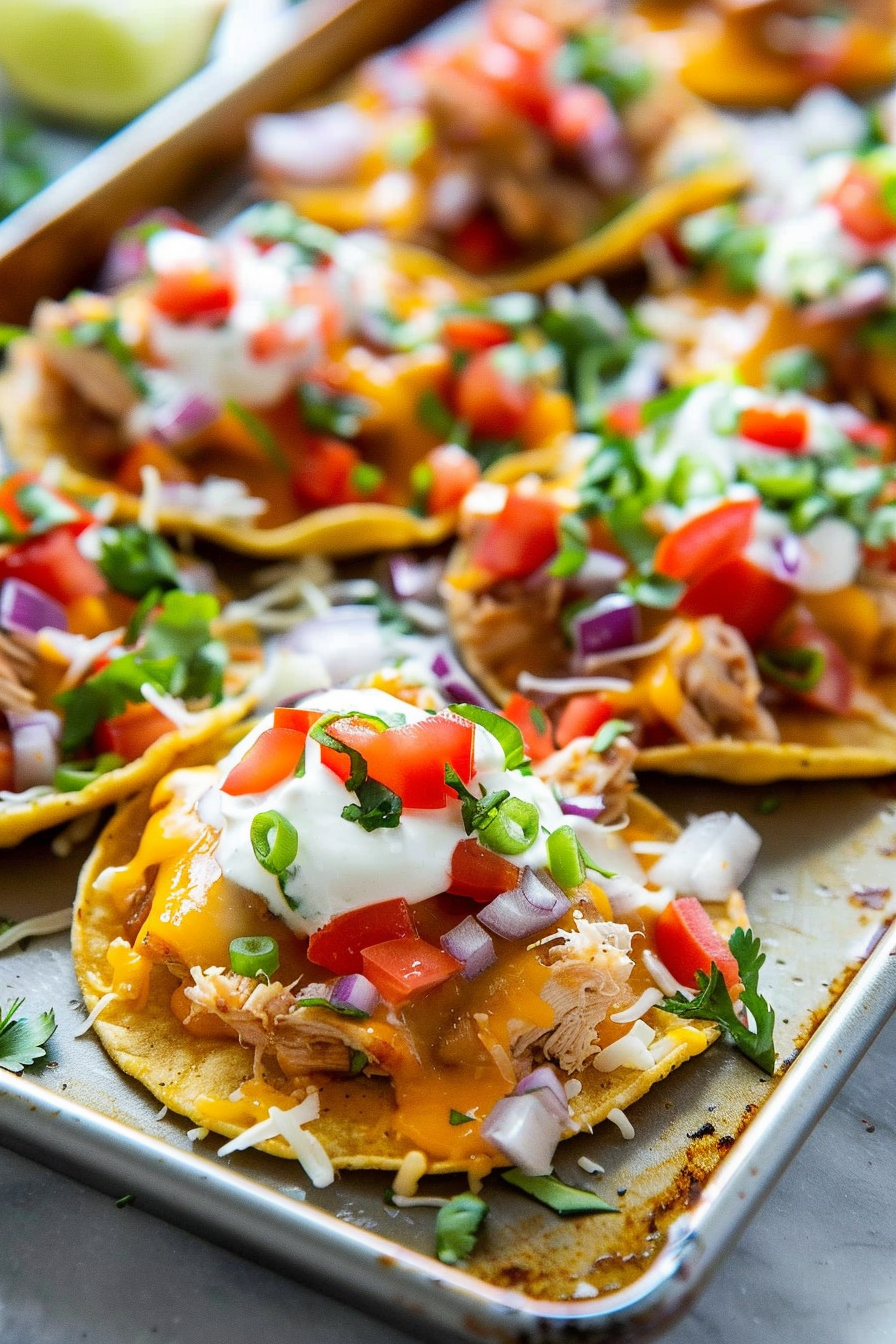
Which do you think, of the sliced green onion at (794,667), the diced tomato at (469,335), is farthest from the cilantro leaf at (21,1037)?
the diced tomato at (469,335)

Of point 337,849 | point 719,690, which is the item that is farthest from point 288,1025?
point 719,690

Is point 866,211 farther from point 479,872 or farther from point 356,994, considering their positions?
point 356,994

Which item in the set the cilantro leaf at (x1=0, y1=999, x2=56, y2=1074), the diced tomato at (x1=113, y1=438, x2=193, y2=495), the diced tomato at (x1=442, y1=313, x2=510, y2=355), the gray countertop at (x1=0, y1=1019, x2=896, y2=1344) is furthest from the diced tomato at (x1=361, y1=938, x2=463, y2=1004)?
the diced tomato at (x1=442, y1=313, x2=510, y2=355)

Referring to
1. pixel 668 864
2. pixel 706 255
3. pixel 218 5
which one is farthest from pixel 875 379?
pixel 218 5

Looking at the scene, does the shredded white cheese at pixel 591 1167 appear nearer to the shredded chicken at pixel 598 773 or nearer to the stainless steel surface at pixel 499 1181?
the stainless steel surface at pixel 499 1181

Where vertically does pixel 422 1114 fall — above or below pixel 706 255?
above

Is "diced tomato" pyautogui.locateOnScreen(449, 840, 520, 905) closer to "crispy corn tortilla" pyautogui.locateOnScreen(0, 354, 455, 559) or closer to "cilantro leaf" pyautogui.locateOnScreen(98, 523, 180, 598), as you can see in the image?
"cilantro leaf" pyautogui.locateOnScreen(98, 523, 180, 598)

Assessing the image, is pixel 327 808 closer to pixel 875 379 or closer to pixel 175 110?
pixel 875 379
